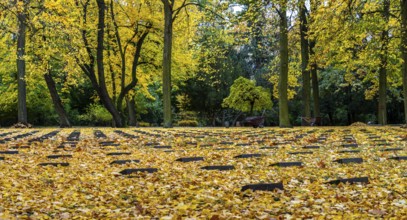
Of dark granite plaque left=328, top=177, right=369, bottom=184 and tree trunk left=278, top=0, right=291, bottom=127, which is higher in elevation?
tree trunk left=278, top=0, right=291, bottom=127

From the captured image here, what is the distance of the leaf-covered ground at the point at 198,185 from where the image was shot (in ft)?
12.9

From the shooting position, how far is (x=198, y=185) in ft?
16.6

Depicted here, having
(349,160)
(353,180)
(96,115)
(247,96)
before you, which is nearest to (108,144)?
(349,160)

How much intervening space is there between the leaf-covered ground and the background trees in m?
4.58

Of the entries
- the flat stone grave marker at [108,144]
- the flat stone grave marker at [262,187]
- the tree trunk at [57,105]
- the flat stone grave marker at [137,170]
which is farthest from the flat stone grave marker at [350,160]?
the tree trunk at [57,105]

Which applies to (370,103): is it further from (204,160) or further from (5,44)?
(204,160)

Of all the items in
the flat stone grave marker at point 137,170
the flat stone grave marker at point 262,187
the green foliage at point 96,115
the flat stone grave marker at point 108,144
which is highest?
the green foliage at point 96,115

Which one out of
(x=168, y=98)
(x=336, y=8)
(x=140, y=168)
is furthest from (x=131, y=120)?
(x=140, y=168)

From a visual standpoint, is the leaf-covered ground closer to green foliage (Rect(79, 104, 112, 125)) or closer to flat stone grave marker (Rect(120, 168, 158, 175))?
flat stone grave marker (Rect(120, 168, 158, 175))

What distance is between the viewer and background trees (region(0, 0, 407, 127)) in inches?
542

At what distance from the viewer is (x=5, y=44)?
23.8m

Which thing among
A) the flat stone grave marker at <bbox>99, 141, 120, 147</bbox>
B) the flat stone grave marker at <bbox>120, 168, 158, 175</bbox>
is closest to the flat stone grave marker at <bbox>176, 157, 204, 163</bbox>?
Result: the flat stone grave marker at <bbox>120, 168, 158, 175</bbox>

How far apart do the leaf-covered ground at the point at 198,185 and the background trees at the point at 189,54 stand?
4.58 meters

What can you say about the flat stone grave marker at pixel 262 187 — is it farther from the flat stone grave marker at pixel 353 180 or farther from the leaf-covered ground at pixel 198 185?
the flat stone grave marker at pixel 353 180
